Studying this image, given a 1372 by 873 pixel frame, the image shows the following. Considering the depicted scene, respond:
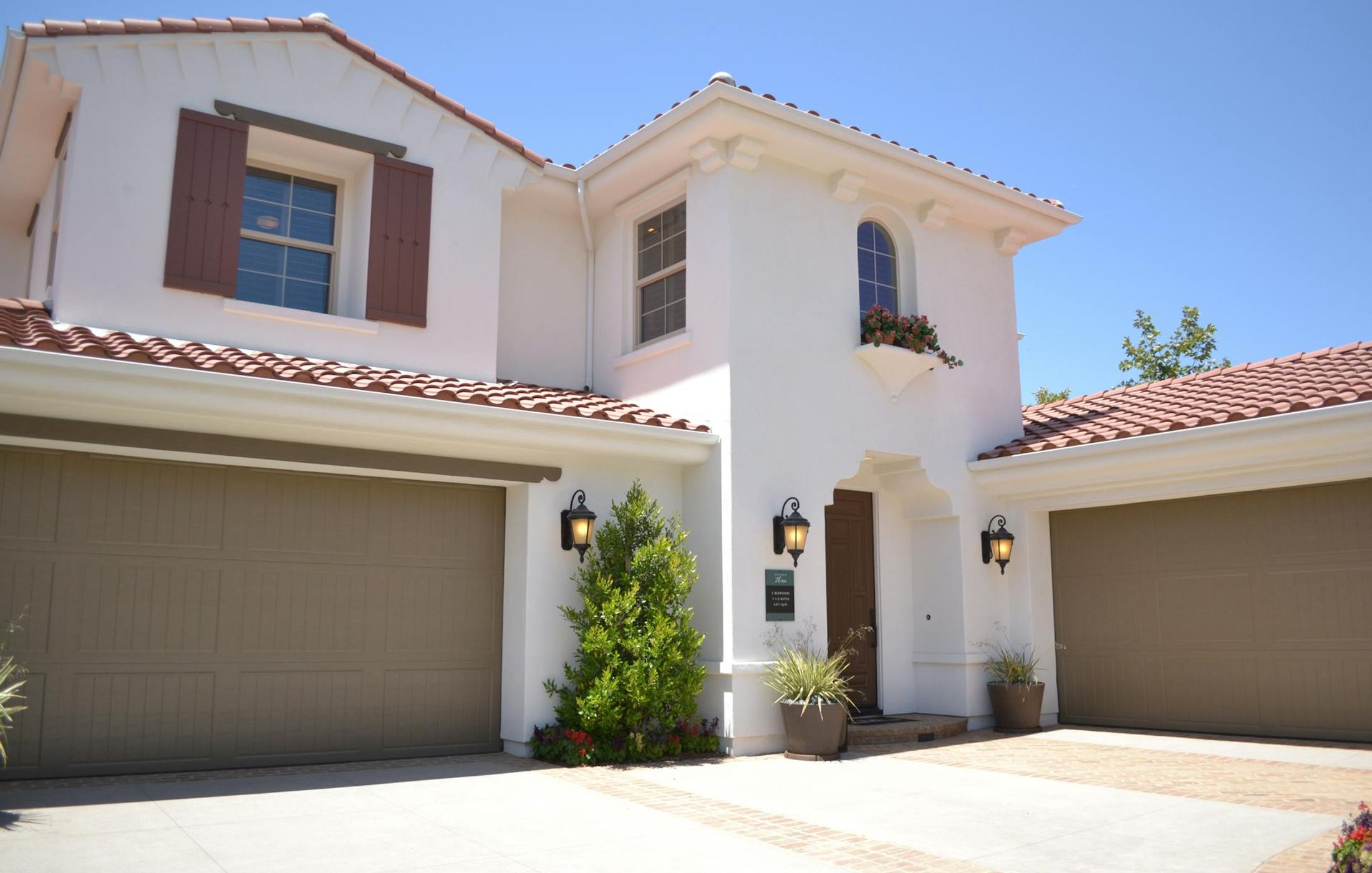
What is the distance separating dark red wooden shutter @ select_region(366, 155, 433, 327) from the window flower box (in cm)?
467

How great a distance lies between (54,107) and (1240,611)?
1245 cm

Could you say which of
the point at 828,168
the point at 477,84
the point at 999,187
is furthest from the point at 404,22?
the point at 999,187

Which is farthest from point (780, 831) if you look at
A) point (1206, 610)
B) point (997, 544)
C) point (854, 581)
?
point (1206, 610)

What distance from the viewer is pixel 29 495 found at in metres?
7.50

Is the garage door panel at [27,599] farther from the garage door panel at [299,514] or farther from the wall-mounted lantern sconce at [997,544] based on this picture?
the wall-mounted lantern sconce at [997,544]

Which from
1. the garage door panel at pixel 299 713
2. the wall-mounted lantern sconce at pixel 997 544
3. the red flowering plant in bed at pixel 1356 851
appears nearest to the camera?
the red flowering plant in bed at pixel 1356 851

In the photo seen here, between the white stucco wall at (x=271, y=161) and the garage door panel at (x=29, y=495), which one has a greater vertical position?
the white stucco wall at (x=271, y=161)

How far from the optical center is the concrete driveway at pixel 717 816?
213 inches

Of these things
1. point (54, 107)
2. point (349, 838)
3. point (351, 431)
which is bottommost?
point (349, 838)

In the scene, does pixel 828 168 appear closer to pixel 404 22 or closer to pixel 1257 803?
pixel 404 22

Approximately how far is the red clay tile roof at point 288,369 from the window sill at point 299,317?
1.20 ft

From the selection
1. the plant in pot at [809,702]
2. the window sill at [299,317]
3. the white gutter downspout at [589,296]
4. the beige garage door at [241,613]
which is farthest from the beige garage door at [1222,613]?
the window sill at [299,317]

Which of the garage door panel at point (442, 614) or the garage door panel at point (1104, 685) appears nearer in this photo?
the garage door panel at point (442, 614)

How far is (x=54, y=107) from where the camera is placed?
9477mm
